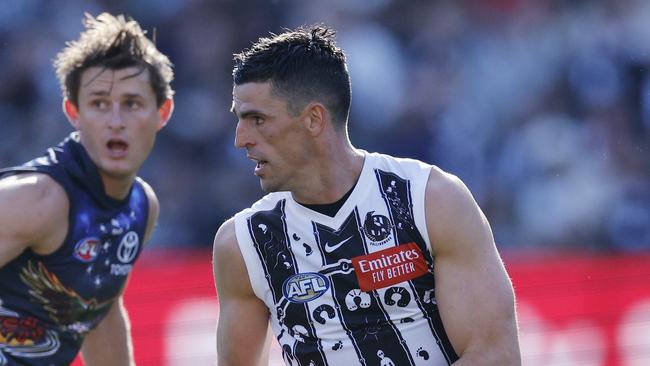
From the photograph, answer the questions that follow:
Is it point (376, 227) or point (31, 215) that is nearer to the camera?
point (376, 227)

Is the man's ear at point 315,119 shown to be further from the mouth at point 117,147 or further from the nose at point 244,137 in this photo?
the mouth at point 117,147

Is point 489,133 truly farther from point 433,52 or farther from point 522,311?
point 522,311

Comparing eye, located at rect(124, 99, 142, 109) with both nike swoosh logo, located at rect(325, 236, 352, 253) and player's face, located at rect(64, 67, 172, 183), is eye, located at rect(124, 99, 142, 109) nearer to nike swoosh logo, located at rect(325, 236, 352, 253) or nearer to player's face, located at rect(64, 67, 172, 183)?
player's face, located at rect(64, 67, 172, 183)

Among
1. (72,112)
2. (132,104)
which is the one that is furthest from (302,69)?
(72,112)

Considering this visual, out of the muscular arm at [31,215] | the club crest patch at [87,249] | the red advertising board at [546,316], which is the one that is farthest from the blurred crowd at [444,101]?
the muscular arm at [31,215]

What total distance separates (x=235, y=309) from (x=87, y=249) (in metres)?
1.00

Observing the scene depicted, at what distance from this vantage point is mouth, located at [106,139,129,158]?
5191 millimetres

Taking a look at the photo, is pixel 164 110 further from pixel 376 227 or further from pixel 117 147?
pixel 376 227

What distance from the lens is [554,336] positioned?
6582 millimetres

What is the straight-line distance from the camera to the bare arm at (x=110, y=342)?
5477 mm

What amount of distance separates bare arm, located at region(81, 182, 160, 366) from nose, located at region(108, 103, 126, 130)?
0.64 m

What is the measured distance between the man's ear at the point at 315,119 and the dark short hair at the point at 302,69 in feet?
0.08

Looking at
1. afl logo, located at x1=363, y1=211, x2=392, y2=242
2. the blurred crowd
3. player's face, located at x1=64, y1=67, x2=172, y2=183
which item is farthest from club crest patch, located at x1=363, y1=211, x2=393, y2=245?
the blurred crowd

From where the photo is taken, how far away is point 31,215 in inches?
181
